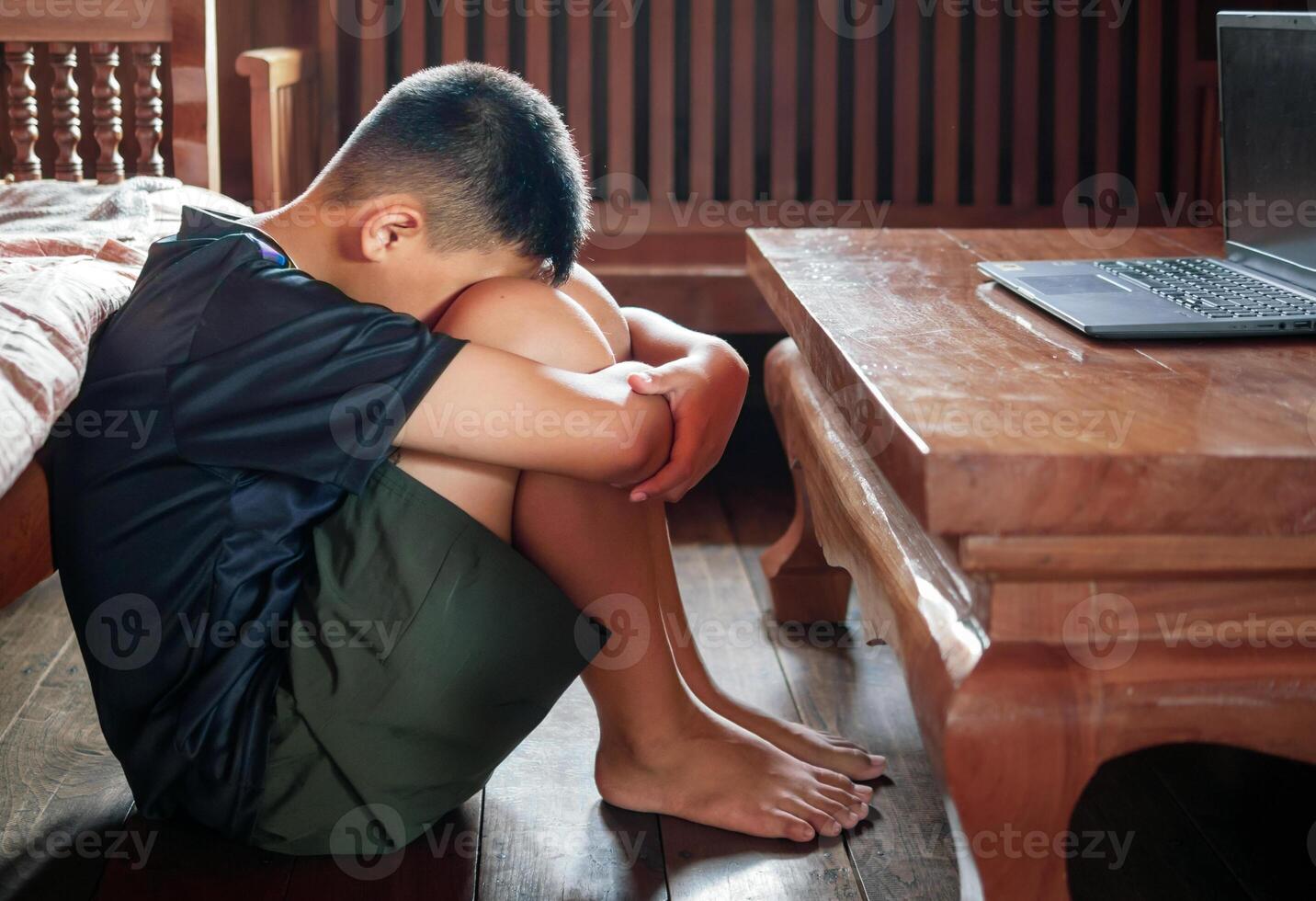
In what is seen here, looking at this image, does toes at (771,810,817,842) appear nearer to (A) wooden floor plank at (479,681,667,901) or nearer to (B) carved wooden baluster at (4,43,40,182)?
(A) wooden floor plank at (479,681,667,901)

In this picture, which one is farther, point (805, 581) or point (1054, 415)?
point (805, 581)

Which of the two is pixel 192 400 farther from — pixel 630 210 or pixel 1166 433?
pixel 630 210

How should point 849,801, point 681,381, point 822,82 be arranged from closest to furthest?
point 681,381 < point 849,801 < point 822,82

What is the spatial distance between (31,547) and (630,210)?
4.77 feet

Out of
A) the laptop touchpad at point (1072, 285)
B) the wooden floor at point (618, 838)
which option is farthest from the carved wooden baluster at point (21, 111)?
the laptop touchpad at point (1072, 285)

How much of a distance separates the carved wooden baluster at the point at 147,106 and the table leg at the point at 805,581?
3.46 feet

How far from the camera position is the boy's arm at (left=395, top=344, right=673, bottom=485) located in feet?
3.12

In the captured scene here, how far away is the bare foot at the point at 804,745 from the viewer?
123cm

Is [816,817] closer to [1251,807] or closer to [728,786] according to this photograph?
[728,786]

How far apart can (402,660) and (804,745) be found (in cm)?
41

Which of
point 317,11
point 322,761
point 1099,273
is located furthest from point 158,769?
point 317,11

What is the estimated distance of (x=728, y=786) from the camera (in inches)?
45.3

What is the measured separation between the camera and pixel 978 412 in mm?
818

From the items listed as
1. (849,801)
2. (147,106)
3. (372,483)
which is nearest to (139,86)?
(147,106)
